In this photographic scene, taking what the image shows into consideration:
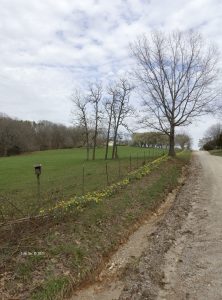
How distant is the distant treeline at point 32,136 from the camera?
103m

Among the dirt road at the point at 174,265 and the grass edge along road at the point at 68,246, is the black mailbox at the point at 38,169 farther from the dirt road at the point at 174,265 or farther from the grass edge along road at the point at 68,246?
the dirt road at the point at 174,265

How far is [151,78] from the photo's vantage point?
1572 inches

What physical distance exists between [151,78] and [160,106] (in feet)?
10.8

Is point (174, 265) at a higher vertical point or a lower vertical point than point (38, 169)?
lower

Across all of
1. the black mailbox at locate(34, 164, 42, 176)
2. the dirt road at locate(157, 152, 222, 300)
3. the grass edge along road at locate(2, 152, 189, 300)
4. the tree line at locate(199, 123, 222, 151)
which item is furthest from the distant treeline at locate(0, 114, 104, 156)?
the dirt road at locate(157, 152, 222, 300)

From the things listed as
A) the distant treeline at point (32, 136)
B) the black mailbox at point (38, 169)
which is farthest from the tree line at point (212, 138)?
the black mailbox at point (38, 169)

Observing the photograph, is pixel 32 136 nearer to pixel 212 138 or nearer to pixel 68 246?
pixel 212 138

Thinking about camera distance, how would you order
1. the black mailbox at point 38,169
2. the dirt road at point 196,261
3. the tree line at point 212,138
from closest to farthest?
the dirt road at point 196,261 < the black mailbox at point 38,169 < the tree line at point 212,138

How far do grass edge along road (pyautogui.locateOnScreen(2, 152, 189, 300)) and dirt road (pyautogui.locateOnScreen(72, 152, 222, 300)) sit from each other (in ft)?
1.25

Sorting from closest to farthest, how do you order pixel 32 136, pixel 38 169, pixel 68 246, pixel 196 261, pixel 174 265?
pixel 174 265
pixel 196 261
pixel 68 246
pixel 38 169
pixel 32 136

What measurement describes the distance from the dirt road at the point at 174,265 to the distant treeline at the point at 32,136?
248ft

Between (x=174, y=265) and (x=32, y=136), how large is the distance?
11591cm

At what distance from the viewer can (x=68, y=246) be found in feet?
24.0

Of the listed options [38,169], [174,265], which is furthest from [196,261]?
[38,169]
